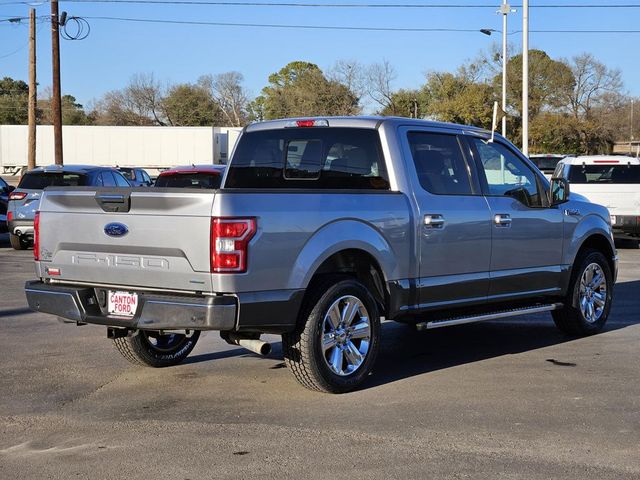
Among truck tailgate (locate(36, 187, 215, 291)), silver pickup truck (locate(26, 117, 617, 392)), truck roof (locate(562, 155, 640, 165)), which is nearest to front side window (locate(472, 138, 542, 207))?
silver pickup truck (locate(26, 117, 617, 392))

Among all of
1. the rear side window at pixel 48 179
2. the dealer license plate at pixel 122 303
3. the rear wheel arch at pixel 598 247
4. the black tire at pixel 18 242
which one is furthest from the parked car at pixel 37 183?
the dealer license plate at pixel 122 303

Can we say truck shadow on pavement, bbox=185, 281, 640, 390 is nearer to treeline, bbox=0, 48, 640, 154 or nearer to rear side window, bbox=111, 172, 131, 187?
rear side window, bbox=111, 172, 131, 187

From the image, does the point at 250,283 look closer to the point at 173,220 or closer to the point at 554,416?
the point at 173,220

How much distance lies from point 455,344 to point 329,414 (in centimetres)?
288

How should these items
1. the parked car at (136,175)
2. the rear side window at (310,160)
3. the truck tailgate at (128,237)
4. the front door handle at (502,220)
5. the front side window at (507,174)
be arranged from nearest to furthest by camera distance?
the truck tailgate at (128,237) → the rear side window at (310,160) → the front door handle at (502,220) → the front side window at (507,174) → the parked car at (136,175)

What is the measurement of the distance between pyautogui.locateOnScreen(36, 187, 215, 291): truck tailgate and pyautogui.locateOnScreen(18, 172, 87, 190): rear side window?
10.2m

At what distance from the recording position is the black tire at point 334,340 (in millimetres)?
5957

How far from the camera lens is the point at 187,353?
7430 millimetres

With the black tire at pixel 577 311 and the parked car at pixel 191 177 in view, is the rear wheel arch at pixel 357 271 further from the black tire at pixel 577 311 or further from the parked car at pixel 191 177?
the parked car at pixel 191 177

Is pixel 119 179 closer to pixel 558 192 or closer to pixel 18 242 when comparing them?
pixel 18 242

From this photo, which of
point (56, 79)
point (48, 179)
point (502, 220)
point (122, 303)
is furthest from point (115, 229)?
point (56, 79)

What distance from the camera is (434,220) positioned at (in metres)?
6.76

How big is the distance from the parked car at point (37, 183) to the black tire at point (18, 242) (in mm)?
118

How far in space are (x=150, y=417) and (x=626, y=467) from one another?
3.02 m
